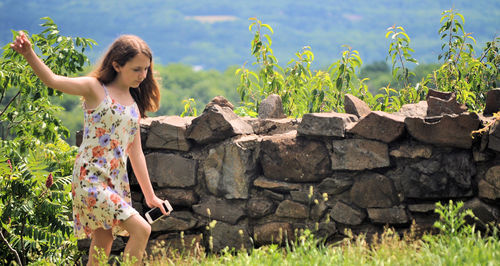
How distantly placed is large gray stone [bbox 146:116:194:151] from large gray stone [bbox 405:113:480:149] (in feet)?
5.01

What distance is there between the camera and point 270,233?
13.8ft

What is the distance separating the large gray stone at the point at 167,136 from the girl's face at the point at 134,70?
882 millimetres

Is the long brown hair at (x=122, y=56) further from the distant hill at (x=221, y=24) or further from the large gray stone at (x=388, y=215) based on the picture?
the distant hill at (x=221, y=24)

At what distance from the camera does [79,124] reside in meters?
38.2

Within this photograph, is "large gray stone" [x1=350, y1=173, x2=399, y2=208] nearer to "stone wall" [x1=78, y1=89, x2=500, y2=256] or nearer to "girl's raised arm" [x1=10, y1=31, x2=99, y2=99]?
"stone wall" [x1=78, y1=89, x2=500, y2=256]

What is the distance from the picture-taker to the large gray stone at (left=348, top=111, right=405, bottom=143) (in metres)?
3.98

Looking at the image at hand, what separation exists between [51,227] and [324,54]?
9449cm

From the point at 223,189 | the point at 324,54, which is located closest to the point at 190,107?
the point at 223,189

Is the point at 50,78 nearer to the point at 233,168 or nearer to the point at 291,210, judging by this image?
the point at 233,168

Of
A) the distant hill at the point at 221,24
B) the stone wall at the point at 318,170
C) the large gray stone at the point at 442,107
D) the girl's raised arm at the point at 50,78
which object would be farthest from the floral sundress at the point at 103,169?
the distant hill at the point at 221,24

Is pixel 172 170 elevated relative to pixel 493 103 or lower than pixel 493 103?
lower

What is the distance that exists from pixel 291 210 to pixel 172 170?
0.88 metres

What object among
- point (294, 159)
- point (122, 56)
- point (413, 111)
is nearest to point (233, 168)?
point (294, 159)

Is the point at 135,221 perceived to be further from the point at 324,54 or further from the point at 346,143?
the point at 324,54
